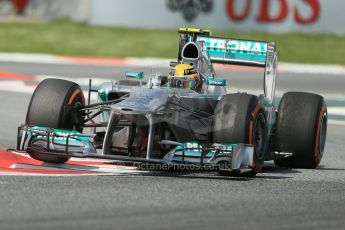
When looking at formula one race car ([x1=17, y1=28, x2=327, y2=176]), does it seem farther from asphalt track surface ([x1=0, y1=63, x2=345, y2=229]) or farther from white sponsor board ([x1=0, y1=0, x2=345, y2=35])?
white sponsor board ([x1=0, y1=0, x2=345, y2=35])

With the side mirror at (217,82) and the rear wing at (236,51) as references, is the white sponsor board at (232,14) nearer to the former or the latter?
the rear wing at (236,51)

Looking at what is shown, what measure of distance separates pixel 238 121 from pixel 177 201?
1.64 metres

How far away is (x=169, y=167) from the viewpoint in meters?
9.59

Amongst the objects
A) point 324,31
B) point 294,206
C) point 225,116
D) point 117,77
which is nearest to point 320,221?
point 294,206

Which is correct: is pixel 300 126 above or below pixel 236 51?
below

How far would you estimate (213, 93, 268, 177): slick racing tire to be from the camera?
9367 mm

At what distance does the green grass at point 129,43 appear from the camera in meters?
24.5

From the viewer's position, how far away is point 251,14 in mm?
24781

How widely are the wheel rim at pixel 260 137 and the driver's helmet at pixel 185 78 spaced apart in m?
0.87

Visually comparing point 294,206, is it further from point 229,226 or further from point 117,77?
point 117,77

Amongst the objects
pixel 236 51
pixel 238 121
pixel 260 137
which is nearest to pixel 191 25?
pixel 236 51

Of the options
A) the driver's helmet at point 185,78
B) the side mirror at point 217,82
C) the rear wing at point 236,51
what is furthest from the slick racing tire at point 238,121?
the rear wing at point 236,51

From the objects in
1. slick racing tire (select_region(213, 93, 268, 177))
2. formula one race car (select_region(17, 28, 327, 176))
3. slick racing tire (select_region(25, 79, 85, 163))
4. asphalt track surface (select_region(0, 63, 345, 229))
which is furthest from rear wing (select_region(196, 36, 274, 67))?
slick racing tire (select_region(25, 79, 85, 163))

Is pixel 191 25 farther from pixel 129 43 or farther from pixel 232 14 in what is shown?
pixel 129 43
